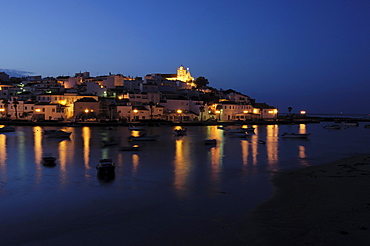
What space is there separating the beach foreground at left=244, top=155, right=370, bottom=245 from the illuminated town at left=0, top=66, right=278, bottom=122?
2041 inches

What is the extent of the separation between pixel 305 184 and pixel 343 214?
397cm

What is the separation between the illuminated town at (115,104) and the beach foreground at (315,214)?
51.9 m

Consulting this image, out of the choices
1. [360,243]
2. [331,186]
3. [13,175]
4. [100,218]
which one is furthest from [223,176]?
[13,175]

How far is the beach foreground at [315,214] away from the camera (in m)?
6.42

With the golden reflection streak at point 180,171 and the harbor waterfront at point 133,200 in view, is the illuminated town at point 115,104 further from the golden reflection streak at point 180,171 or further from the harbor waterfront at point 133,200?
the harbor waterfront at point 133,200

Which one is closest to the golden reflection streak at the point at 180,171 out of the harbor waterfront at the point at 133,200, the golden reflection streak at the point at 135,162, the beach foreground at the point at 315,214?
the harbor waterfront at the point at 133,200

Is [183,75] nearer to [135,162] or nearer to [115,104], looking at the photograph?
[115,104]

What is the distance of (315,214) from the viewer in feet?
25.9

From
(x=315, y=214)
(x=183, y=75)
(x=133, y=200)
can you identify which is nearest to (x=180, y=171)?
(x=133, y=200)

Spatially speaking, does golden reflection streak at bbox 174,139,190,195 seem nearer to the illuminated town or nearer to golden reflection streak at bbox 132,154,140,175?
golden reflection streak at bbox 132,154,140,175

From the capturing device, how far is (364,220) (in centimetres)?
721

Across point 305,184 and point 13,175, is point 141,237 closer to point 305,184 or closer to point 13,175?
point 305,184

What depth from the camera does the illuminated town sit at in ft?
198

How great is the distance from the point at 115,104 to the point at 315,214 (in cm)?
5707
